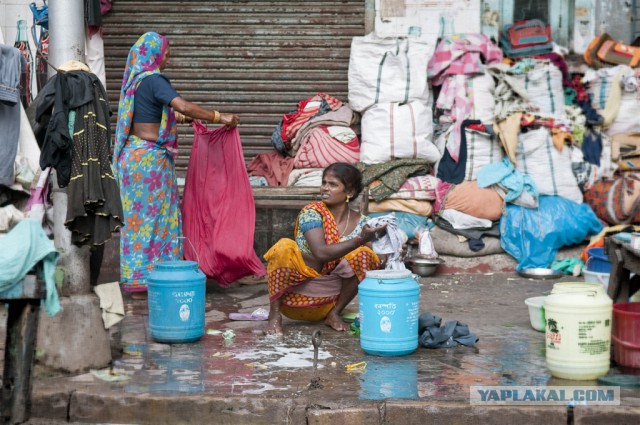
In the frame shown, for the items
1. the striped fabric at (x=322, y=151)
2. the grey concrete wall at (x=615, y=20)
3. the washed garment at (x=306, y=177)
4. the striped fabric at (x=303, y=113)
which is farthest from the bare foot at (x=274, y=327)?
the grey concrete wall at (x=615, y=20)

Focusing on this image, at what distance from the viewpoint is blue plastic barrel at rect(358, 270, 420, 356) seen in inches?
225

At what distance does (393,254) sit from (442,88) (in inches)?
162

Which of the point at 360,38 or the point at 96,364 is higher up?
the point at 360,38

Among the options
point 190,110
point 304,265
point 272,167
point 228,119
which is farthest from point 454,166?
point 304,265

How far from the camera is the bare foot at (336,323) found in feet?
21.5

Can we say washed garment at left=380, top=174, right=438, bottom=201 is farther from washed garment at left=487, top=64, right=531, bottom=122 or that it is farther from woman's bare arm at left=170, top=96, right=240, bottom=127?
woman's bare arm at left=170, top=96, right=240, bottom=127

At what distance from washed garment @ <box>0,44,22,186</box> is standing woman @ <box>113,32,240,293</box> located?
1344mm

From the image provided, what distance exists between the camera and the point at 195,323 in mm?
6129

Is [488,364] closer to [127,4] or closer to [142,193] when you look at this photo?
[142,193]

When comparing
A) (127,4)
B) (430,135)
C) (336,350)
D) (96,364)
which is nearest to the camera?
(96,364)

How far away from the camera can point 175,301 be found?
6.06 m

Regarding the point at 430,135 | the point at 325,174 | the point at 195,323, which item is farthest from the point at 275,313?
the point at 430,135

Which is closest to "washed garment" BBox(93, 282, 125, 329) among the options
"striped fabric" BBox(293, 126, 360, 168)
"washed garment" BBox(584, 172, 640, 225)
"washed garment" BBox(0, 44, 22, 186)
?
"washed garment" BBox(0, 44, 22, 186)

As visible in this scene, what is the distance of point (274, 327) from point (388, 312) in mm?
1035
